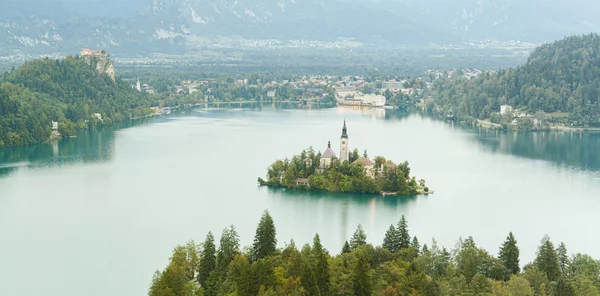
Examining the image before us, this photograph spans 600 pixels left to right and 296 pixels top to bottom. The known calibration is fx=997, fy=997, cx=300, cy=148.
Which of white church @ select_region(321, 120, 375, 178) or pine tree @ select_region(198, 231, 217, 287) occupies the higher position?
white church @ select_region(321, 120, 375, 178)

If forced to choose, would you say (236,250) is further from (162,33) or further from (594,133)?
(162,33)

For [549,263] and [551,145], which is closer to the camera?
[549,263]

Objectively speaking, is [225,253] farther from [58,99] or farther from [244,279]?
[58,99]

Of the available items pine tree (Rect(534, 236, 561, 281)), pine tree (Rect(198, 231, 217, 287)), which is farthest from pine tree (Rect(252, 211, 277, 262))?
pine tree (Rect(534, 236, 561, 281))

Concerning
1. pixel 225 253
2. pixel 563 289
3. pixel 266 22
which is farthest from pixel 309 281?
pixel 266 22

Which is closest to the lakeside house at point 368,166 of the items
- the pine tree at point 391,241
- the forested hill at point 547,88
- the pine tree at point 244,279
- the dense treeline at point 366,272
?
the pine tree at point 391,241

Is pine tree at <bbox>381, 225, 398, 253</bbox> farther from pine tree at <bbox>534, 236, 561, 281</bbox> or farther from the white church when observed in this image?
the white church
